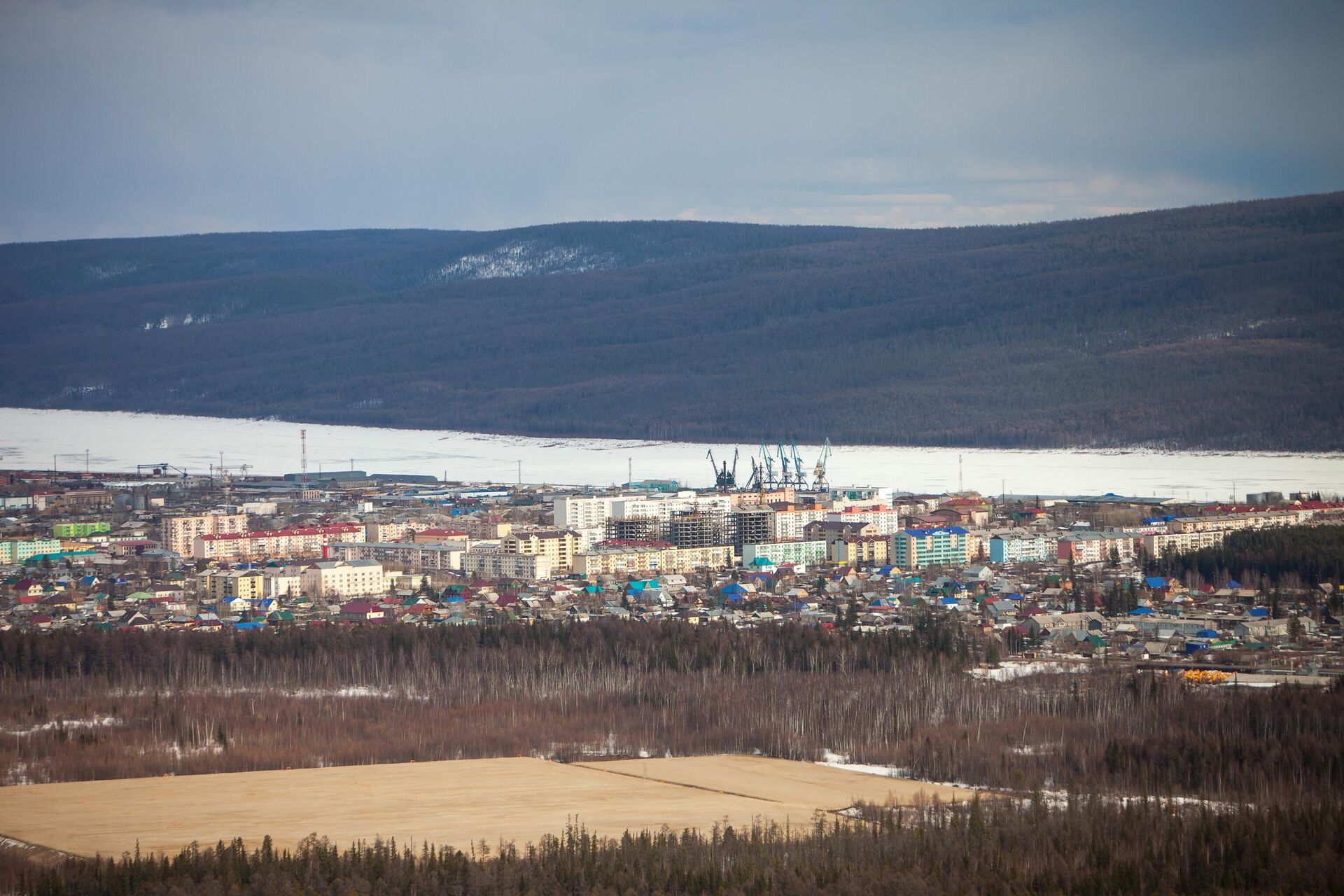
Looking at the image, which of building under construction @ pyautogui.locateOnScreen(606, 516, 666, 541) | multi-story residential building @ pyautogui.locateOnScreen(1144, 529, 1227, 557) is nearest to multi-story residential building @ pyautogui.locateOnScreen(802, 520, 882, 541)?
building under construction @ pyautogui.locateOnScreen(606, 516, 666, 541)

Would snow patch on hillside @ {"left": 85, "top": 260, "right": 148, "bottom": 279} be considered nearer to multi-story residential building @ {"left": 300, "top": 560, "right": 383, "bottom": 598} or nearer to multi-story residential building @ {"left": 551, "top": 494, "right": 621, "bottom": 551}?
multi-story residential building @ {"left": 551, "top": 494, "right": 621, "bottom": 551}

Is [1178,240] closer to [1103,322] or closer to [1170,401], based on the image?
[1103,322]

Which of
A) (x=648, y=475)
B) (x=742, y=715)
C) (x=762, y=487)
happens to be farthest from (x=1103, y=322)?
(x=742, y=715)

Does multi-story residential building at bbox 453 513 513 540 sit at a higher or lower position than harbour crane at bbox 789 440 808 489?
lower

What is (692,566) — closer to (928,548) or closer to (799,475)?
(928,548)

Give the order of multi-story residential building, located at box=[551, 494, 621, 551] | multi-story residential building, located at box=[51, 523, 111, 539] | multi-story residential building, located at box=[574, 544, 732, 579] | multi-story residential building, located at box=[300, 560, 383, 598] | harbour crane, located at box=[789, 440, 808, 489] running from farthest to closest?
harbour crane, located at box=[789, 440, 808, 489] < multi-story residential building, located at box=[51, 523, 111, 539] < multi-story residential building, located at box=[551, 494, 621, 551] < multi-story residential building, located at box=[574, 544, 732, 579] < multi-story residential building, located at box=[300, 560, 383, 598]

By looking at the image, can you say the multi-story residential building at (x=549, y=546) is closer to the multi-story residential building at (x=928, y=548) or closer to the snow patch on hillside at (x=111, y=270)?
the multi-story residential building at (x=928, y=548)
